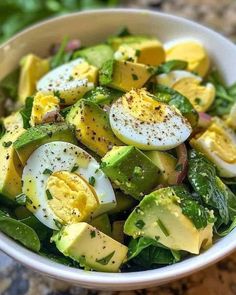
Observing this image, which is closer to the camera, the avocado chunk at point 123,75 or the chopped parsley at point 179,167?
the chopped parsley at point 179,167

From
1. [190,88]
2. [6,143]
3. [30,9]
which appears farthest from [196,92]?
[30,9]

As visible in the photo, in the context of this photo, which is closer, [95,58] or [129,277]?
[129,277]

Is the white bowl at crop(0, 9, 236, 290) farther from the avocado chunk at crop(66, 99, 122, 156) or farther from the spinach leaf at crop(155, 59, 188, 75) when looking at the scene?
the avocado chunk at crop(66, 99, 122, 156)

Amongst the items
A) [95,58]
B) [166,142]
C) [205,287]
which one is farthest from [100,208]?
[95,58]

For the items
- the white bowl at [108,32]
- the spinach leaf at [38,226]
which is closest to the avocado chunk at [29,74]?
the white bowl at [108,32]

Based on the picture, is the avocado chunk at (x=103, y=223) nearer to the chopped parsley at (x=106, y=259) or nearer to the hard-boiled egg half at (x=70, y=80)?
the chopped parsley at (x=106, y=259)

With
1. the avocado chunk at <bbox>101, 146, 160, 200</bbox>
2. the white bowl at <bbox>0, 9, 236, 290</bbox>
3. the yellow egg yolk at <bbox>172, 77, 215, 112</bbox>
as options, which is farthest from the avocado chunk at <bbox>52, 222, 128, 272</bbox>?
the white bowl at <bbox>0, 9, 236, 290</bbox>

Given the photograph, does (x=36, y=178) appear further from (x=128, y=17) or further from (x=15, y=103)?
(x=128, y=17)
